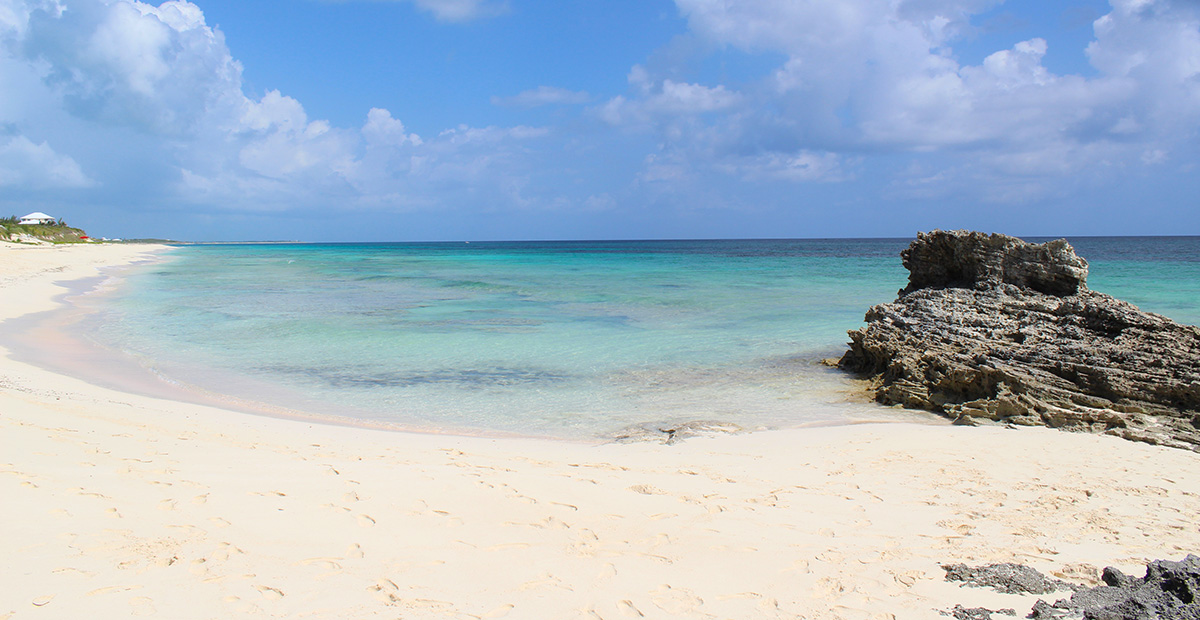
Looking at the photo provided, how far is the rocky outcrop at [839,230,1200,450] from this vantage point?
263 inches

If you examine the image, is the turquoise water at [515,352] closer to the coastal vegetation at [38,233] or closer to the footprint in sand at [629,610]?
the footprint in sand at [629,610]

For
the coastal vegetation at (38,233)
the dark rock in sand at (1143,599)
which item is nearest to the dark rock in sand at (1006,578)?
the dark rock in sand at (1143,599)

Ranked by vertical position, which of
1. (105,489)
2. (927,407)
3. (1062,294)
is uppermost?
(1062,294)

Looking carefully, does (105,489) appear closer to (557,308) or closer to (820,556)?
(820,556)

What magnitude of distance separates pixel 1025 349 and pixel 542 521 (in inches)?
281

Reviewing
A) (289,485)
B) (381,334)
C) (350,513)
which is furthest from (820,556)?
(381,334)

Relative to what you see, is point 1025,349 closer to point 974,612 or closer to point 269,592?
point 974,612

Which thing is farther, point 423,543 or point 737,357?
point 737,357

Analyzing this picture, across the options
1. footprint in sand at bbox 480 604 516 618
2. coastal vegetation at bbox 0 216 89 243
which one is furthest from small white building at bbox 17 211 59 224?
footprint in sand at bbox 480 604 516 618

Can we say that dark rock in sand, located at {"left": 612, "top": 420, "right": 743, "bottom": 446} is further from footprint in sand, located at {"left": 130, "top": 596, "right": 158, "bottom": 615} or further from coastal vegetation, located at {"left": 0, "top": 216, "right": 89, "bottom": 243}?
coastal vegetation, located at {"left": 0, "top": 216, "right": 89, "bottom": 243}

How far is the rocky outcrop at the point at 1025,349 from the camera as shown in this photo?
21.9 ft

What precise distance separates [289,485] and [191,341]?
30.9ft

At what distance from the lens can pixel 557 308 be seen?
714 inches

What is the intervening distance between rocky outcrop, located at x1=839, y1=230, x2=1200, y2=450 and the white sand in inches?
35.7
